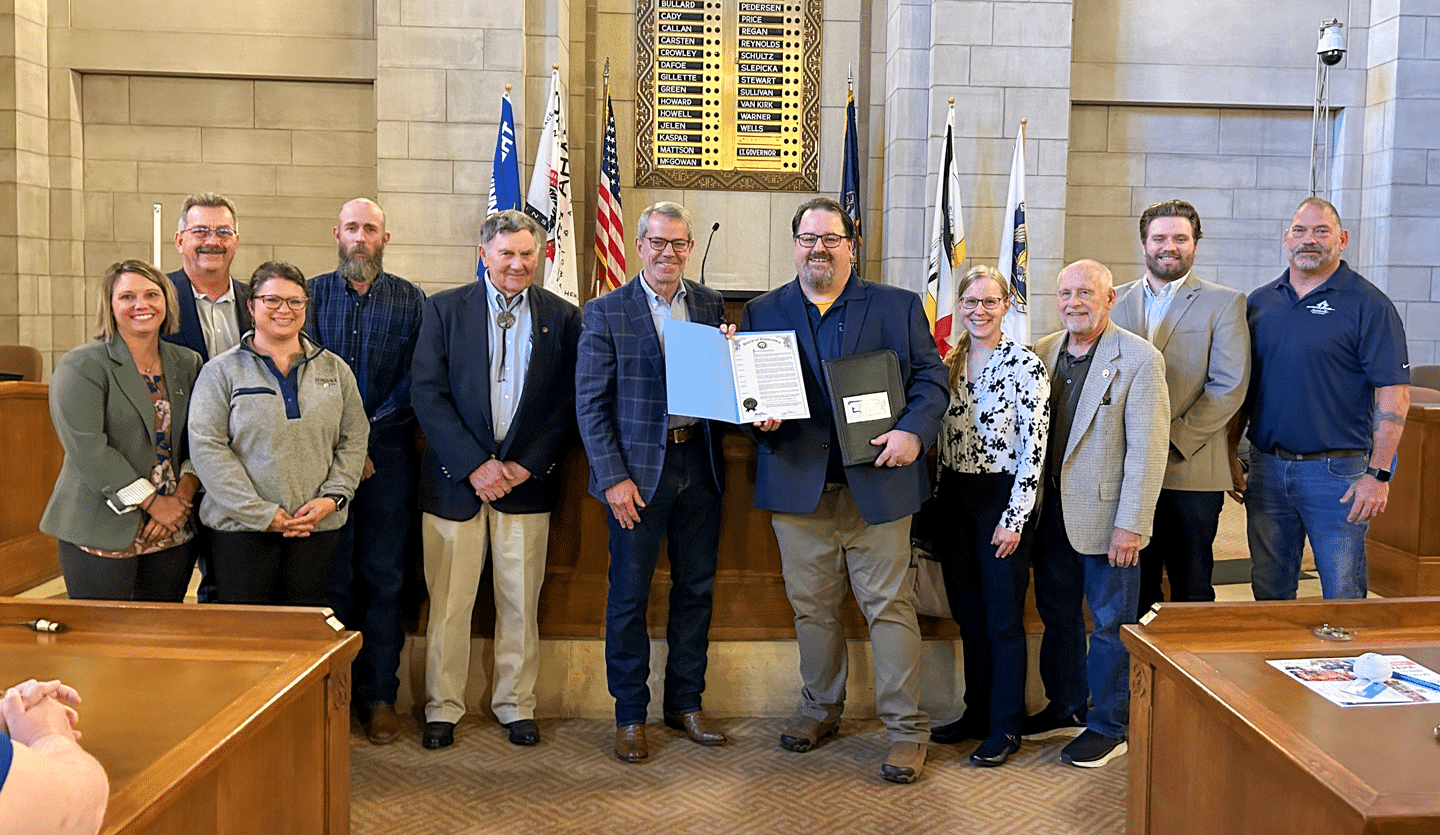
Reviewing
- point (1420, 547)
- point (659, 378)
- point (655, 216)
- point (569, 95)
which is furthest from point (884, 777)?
point (569, 95)

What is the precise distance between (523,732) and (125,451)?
1517 millimetres

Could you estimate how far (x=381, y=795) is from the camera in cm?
321

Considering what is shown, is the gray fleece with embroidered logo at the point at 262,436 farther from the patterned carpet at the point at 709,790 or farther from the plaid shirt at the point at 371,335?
the patterned carpet at the point at 709,790

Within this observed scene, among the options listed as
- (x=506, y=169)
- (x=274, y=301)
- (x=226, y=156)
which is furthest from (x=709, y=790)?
(x=226, y=156)

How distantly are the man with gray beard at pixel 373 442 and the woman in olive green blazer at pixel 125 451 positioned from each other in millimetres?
595

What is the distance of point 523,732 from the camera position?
361 centimetres

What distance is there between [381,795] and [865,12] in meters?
6.27

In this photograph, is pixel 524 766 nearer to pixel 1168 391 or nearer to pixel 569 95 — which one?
pixel 1168 391

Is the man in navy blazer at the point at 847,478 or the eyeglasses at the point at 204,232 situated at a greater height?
the eyeglasses at the point at 204,232

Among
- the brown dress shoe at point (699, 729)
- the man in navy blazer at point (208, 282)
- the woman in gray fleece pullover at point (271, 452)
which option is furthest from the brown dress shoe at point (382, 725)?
the man in navy blazer at point (208, 282)

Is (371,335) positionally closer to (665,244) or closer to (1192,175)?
(665,244)

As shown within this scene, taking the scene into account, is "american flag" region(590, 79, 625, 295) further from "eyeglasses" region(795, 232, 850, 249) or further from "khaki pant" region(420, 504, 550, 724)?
"eyeglasses" region(795, 232, 850, 249)

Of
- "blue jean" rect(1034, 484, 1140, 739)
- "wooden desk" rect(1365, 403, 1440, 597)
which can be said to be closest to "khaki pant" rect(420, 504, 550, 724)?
"blue jean" rect(1034, 484, 1140, 739)

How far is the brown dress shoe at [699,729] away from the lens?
3611 millimetres
